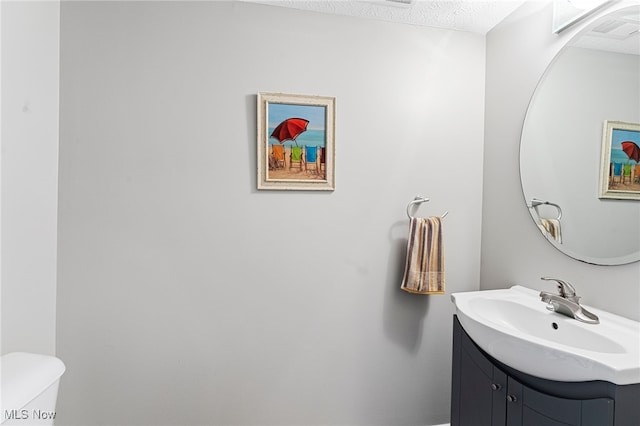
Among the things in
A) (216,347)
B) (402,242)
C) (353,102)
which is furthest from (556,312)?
(216,347)

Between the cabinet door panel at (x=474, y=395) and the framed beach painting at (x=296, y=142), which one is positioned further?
the framed beach painting at (x=296, y=142)

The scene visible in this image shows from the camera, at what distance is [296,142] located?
1756 millimetres

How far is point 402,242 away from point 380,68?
2.93ft

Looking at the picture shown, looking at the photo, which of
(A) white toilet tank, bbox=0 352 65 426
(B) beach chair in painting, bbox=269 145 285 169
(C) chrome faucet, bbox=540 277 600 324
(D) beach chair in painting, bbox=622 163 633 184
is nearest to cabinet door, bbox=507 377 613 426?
(C) chrome faucet, bbox=540 277 600 324

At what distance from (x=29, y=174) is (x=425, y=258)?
173 centimetres

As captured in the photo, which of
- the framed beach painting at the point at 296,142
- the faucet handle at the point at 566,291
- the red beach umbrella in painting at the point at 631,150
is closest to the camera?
the red beach umbrella in painting at the point at 631,150

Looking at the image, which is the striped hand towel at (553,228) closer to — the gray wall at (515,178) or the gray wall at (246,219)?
the gray wall at (515,178)

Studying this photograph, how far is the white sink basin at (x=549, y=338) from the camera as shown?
0.95 meters

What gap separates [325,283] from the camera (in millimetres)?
1836

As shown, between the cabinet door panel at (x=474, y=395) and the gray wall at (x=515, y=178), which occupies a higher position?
the gray wall at (x=515, y=178)

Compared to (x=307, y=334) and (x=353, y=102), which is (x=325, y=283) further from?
(x=353, y=102)

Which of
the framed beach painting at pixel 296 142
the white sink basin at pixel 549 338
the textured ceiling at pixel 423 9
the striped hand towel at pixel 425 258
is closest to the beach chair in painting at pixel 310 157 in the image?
the framed beach painting at pixel 296 142

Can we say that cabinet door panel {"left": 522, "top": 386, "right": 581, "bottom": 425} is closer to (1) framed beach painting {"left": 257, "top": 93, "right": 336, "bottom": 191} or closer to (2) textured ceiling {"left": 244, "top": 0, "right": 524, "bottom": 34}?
(1) framed beach painting {"left": 257, "top": 93, "right": 336, "bottom": 191}

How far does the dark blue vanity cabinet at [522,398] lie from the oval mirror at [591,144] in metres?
0.50
